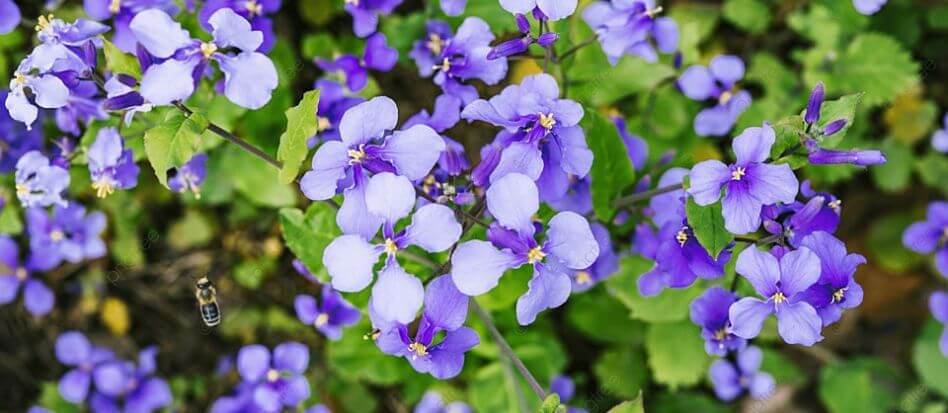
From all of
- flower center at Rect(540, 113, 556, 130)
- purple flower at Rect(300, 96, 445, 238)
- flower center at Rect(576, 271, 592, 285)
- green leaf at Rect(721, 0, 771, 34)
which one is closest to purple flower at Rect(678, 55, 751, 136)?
green leaf at Rect(721, 0, 771, 34)

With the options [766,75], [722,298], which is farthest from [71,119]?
[766,75]

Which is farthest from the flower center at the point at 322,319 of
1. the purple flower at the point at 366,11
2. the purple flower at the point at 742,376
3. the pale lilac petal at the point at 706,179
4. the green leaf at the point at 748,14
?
the green leaf at the point at 748,14

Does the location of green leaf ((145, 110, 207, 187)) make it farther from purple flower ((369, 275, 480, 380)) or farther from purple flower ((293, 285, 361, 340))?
purple flower ((293, 285, 361, 340))

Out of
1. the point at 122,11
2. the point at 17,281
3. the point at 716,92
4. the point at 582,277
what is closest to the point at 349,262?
the point at 582,277

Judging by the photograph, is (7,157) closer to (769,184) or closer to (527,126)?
(527,126)

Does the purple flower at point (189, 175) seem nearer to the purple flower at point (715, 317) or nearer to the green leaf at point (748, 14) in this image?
the purple flower at point (715, 317)

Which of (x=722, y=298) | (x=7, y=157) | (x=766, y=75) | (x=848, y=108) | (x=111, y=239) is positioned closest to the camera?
(x=848, y=108)
